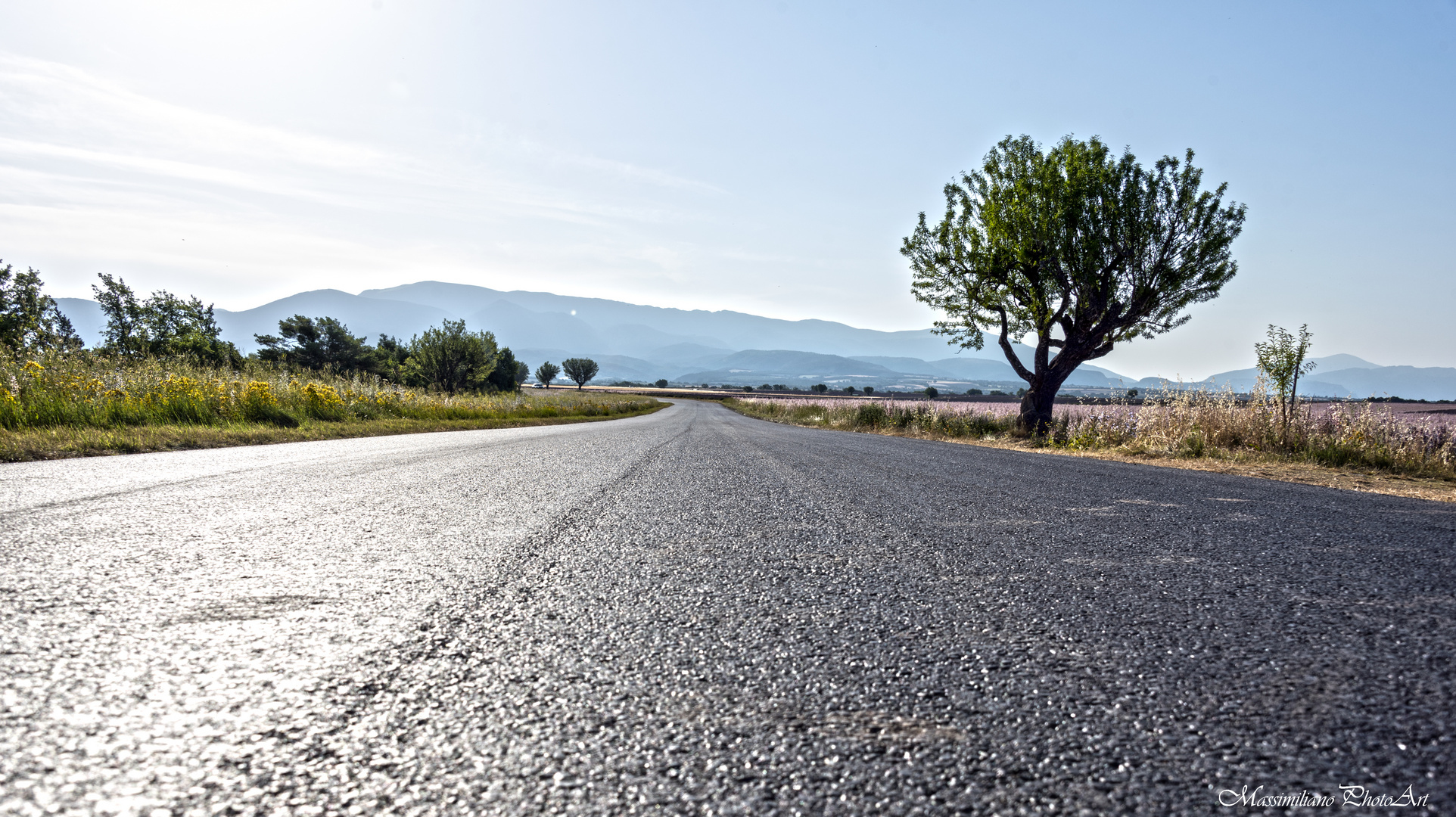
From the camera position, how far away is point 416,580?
2643mm

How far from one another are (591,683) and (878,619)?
101cm

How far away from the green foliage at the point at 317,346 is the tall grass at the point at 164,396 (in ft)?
118

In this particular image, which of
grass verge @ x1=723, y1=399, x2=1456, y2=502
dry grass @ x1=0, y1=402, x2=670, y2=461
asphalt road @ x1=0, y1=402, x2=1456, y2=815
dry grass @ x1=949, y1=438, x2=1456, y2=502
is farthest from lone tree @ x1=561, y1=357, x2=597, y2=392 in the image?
asphalt road @ x1=0, y1=402, x2=1456, y2=815

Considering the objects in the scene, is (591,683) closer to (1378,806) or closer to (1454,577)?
(1378,806)

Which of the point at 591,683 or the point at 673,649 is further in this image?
the point at 673,649

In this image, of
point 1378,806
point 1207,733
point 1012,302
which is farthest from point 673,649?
point 1012,302

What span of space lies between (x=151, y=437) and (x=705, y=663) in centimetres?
963

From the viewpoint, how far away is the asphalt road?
49.6 inches

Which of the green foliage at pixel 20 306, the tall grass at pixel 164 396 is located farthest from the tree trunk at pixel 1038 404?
the green foliage at pixel 20 306

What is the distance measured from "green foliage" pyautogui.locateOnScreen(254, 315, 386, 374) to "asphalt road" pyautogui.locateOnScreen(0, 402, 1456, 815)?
51.9 meters

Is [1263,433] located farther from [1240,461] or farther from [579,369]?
[579,369]

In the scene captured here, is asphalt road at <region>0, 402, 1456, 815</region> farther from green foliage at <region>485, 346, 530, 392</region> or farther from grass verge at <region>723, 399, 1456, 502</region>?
green foliage at <region>485, 346, 530, 392</region>

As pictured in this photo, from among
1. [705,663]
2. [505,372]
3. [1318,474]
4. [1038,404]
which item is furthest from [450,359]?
[705,663]

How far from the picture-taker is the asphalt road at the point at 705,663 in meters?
1.26
